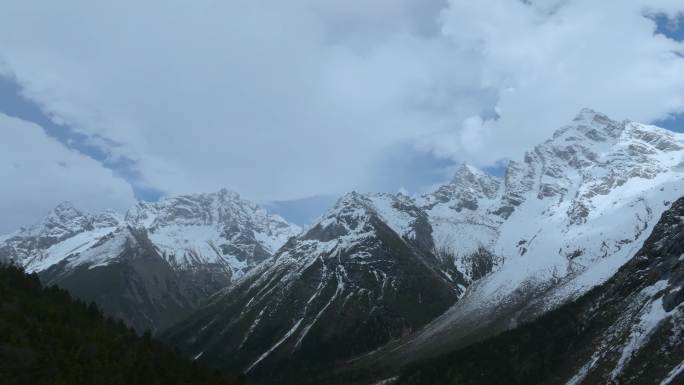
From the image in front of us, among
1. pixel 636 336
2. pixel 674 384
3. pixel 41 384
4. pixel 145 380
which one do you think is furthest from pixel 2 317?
pixel 636 336

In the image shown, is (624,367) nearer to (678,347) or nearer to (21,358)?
(678,347)

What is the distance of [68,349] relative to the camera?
398 feet

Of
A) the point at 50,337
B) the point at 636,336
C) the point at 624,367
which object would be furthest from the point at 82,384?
the point at 636,336

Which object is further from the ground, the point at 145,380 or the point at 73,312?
the point at 73,312

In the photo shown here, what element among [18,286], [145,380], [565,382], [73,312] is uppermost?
[18,286]

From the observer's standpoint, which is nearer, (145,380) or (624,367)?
(145,380)

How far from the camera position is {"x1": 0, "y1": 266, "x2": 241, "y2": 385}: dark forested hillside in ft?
354

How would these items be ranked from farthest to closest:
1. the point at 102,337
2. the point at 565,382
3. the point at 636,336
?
1. the point at 565,382
2. the point at 636,336
3. the point at 102,337

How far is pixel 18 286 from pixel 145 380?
54800mm

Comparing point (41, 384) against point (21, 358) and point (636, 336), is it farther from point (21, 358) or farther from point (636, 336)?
→ point (636, 336)

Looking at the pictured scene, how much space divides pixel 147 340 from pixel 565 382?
423 feet

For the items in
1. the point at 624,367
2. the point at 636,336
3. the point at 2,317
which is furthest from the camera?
the point at 636,336

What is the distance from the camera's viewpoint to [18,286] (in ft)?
515

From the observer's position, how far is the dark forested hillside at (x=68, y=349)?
108m
